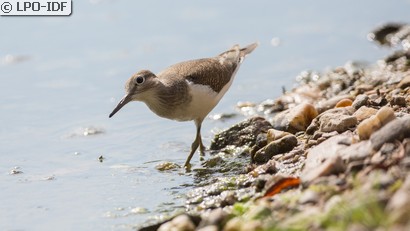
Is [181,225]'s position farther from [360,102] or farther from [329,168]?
[360,102]

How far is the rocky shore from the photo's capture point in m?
5.16

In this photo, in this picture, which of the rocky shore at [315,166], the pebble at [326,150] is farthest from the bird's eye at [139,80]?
the pebble at [326,150]

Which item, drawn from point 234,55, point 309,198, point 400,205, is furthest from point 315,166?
point 234,55

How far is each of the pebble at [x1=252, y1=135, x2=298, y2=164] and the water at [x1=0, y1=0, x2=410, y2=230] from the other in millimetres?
880

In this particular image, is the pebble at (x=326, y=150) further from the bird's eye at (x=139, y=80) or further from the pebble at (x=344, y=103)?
the bird's eye at (x=139, y=80)

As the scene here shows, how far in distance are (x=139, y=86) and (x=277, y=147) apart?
71.5 inches

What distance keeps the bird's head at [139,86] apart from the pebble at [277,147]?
1595 mm

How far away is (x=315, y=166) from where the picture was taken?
6.86 metres

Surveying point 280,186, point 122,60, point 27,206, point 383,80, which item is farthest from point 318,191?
point 122,60

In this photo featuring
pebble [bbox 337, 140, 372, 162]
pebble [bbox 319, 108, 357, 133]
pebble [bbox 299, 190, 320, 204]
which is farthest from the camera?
pebble [bbox 319, 108, 357, 133]

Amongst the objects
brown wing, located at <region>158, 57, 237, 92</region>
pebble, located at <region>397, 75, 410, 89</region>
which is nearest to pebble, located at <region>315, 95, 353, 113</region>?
pebble, located at <region>397, 75, 410, 89</region>

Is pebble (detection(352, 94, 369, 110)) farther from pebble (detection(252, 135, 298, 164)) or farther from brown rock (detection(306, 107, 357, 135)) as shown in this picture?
pebble (detection(252, 135, 298, 164))

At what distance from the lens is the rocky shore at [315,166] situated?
516 cm

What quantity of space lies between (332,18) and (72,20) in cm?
489
